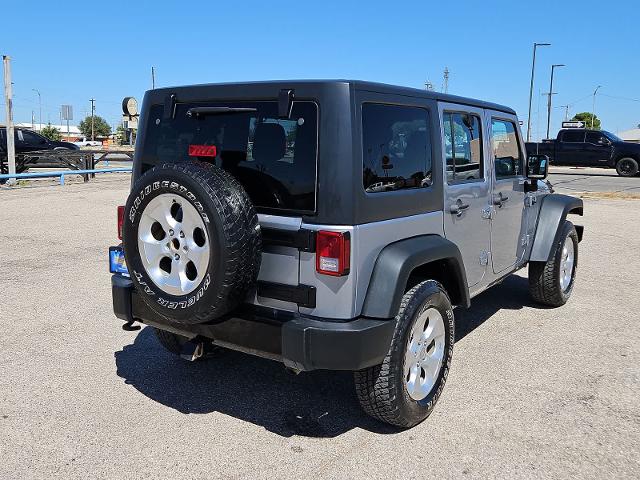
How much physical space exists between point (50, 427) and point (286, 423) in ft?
4.39

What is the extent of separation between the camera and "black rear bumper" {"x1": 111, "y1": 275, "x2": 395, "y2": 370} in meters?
2.96

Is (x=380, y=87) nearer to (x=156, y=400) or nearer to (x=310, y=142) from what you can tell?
(x=310, y=142)

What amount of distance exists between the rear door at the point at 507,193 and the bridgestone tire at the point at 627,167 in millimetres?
23249

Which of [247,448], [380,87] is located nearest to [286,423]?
[247,448]

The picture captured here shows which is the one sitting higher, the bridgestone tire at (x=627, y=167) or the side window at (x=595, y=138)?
the side window at (x=595, y=138)

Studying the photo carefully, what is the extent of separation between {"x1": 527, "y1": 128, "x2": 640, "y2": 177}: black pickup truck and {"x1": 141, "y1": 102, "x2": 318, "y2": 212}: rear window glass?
2435cm

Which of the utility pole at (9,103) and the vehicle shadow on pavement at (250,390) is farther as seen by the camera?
the utility pole at (9,103)

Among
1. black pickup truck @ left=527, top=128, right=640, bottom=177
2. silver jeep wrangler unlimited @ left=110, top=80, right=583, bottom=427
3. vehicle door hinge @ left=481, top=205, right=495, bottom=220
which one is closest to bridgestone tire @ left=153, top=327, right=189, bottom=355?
silver jeep wrangler unlimited @ left=110, top=80, right=583, bottom=427

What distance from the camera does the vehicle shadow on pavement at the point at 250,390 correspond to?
3.54 meters

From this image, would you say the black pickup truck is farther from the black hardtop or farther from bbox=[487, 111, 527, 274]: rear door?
the black hardtop

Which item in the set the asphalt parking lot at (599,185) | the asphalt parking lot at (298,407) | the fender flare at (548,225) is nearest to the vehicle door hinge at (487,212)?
the asphalt parking lot at (298,407)

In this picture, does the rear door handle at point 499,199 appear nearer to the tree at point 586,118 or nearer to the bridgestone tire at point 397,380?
the bridgestone tire at point 397,380

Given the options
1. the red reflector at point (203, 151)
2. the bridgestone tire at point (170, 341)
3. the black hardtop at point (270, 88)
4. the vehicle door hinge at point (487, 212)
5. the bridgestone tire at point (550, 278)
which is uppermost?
the black hardtop at point (270, 88)

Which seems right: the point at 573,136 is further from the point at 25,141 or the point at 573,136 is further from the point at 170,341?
the point at 170,341
